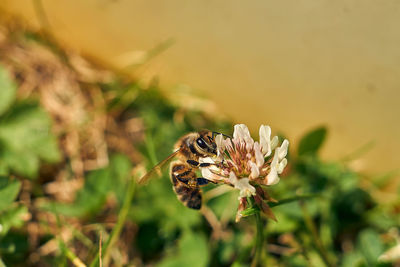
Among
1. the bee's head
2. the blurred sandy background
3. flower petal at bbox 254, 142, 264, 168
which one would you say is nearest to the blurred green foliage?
the blurred sandy background

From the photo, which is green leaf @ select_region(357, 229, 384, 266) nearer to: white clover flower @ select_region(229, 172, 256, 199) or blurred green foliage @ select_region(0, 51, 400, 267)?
blurred green foliage @ select_region(0, 51, 400, 267)

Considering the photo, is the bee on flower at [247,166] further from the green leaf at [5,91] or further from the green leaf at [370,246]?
the green leaf at [5,91]

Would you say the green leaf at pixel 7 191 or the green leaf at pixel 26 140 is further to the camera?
the green leaf at pixel 26 140

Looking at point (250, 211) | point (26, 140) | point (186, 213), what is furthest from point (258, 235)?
point (26, 140)

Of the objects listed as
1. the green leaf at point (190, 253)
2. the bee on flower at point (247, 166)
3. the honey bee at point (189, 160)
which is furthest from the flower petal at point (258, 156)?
the green leaf at point (190, 253)

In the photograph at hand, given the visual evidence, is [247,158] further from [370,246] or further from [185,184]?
[370,246]

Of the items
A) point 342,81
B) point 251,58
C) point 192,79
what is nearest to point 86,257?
point 192,79

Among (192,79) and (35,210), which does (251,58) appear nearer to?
(192,79)

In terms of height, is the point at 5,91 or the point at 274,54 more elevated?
the point at 274,54
